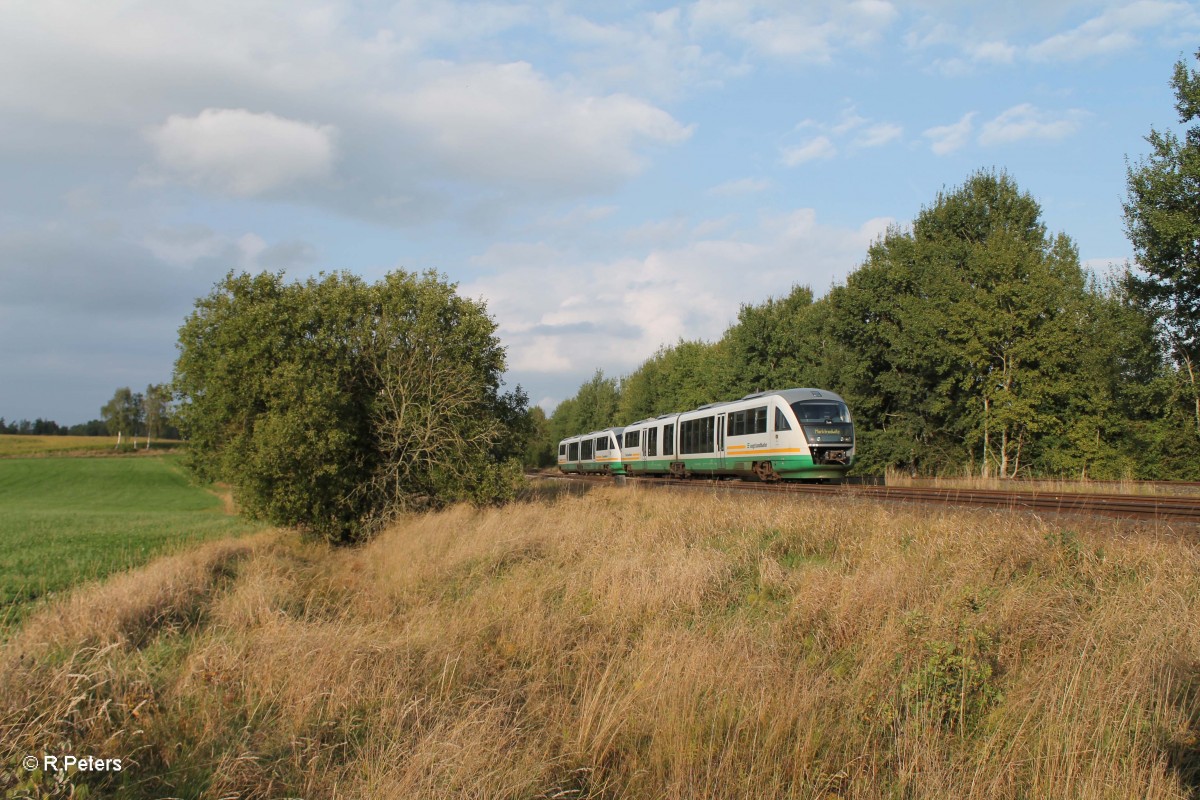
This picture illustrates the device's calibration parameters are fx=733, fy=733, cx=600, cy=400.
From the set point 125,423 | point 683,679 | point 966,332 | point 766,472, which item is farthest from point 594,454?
point 125,423

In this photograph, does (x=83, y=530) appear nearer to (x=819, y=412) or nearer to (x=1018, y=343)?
(x=819, y=412)

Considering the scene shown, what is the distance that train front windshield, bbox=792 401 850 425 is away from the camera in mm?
21141

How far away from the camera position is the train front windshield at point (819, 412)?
21.1m

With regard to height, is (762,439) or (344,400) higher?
(344,400)

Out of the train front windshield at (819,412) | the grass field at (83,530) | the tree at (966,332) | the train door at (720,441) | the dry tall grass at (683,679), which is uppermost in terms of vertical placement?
the tree at (966,332)

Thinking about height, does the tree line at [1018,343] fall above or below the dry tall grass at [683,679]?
above

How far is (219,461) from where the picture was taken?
17719mm

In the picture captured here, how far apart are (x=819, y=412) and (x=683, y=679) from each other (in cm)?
1643

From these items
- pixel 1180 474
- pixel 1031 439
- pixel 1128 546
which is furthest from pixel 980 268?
pixel 1128 546

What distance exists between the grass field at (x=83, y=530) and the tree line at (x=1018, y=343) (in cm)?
1293

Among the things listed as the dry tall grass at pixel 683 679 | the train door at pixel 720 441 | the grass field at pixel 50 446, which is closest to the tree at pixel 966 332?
the train door at pixel 720 441

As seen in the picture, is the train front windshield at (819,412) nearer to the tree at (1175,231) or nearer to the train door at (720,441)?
the train door at (720,441)

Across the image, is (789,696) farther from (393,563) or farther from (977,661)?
(393,563)

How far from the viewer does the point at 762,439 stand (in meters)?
23.0
